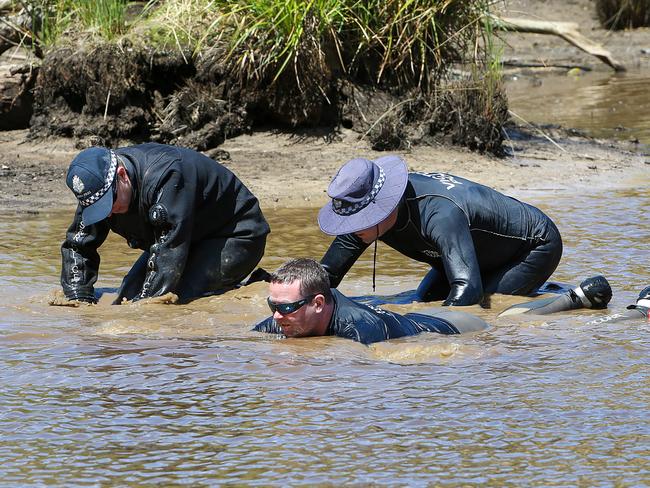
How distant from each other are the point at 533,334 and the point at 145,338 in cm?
197

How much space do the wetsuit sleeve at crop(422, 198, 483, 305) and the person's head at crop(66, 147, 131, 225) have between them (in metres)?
1.60

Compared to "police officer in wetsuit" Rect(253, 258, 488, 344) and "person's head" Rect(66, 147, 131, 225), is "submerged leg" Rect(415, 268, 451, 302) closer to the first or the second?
"police officer in wetsuit" Rect(253, 258, 488, 344)

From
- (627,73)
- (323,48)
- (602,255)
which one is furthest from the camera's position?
(627,73)

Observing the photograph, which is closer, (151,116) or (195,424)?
(195,424)

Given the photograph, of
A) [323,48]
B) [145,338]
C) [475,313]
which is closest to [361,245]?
[475,313]

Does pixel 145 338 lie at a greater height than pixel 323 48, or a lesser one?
lesser

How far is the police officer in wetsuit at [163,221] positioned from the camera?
19.6 feet

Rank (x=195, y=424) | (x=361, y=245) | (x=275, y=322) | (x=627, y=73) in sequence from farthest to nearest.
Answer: (x=627, y=73) < (x=361, y=245) < (x=275, y=322) < (x=195, y=424)

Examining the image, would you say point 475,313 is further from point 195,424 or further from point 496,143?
point 496,143

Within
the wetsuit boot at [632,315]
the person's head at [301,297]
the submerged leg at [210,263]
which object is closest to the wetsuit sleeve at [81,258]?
the submerged leg at [210,263]

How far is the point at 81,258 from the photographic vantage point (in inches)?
254

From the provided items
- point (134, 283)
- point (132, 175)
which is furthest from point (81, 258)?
point (132, 175)

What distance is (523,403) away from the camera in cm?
479

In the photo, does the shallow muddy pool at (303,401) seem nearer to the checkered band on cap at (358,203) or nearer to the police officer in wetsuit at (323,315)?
the police officer in wetsuit at (323,315)
